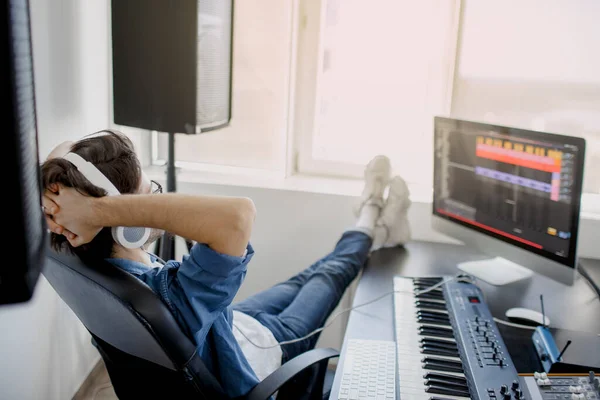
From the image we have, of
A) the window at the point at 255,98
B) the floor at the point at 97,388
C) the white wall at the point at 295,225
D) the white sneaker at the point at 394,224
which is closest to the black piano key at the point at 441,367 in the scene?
the white sneaker at the point at 394,224

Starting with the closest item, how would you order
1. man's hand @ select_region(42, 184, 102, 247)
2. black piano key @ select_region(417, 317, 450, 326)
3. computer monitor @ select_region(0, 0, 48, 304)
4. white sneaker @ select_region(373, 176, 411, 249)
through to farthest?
computer monitor @ select_region(0, 0, 48, 304)
man's hand @ select_region(42, 184, 102, 247)
black piano key @ select_region(417, 317, 450, 326)
white sneaker @ select_region(373, 176, 411, 249)

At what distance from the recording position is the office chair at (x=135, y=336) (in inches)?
45.3

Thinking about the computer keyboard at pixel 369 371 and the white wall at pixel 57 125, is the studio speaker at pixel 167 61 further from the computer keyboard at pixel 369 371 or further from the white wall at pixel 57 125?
the computer keyboard at pixel 369 371

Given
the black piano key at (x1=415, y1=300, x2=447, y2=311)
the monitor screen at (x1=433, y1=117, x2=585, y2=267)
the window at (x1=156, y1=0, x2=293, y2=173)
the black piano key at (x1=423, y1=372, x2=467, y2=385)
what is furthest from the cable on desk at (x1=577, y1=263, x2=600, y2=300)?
the window at (x1=156, y1=0, x2=293, y2=173)

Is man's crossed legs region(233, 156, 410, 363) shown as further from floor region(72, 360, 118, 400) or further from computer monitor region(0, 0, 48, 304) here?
computer monitor region(0, 0, 48, 304)

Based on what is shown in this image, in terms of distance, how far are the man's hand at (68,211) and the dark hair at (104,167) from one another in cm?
5

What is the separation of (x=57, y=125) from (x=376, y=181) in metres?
1.20

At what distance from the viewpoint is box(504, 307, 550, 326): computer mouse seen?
1.71m

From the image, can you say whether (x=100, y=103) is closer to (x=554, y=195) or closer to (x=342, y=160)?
(x=342, y=160)

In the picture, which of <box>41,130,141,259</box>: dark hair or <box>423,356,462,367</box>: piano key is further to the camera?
<box>423,356,462,367</box>: piano key

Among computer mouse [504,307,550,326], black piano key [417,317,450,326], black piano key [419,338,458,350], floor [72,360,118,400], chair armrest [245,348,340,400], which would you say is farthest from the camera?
floor [72,360,118,400]

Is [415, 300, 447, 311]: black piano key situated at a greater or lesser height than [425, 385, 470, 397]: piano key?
greater

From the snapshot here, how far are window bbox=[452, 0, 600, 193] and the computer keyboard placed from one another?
1476 millimetres

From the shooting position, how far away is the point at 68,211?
1.14 meters
